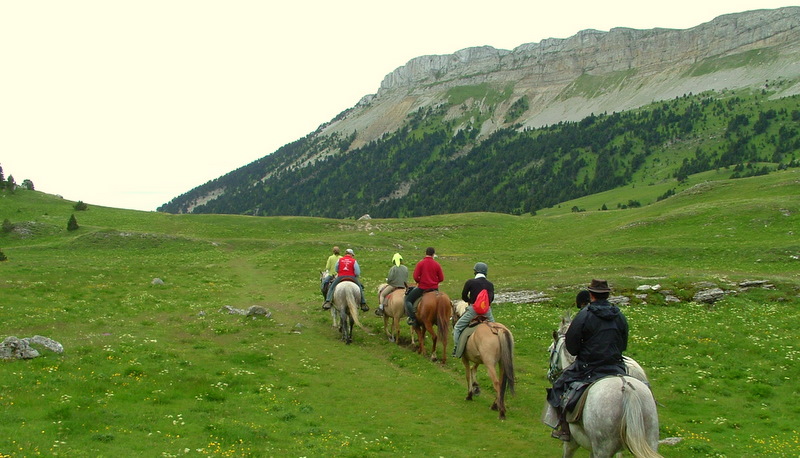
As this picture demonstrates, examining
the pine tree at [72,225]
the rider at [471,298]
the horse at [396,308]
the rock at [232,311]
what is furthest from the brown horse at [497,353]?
the pine tree at [72,225]

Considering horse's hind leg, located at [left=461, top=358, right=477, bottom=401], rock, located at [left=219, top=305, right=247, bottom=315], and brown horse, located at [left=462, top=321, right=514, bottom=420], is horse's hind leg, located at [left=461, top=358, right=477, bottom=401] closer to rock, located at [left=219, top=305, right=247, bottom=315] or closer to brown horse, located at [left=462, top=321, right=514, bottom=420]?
brown horse, located at [left=462, top=321, right=514, bottom=420]

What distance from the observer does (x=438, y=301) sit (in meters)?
22.9

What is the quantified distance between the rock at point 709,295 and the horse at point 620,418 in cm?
2314

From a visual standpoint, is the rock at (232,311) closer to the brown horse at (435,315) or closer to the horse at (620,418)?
the brown horse at (435,315)

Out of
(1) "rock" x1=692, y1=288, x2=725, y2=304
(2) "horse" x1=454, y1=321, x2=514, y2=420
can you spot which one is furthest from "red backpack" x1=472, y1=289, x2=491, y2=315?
(1) "rock" x1=692, y1=288, x2=725, y2=304

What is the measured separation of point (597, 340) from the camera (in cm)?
1122

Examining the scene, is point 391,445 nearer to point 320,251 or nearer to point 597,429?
point 597,429

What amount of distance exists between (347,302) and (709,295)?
2099 centimetres

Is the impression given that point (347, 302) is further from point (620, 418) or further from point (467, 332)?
point (620, 418)

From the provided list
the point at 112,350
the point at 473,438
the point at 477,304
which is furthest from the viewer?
the point at 112,350

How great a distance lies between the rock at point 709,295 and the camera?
29.7m

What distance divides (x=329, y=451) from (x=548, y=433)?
6.50 m

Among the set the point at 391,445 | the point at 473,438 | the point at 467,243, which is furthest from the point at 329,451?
the point at 467,243

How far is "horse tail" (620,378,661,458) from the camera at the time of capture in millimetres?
9648
